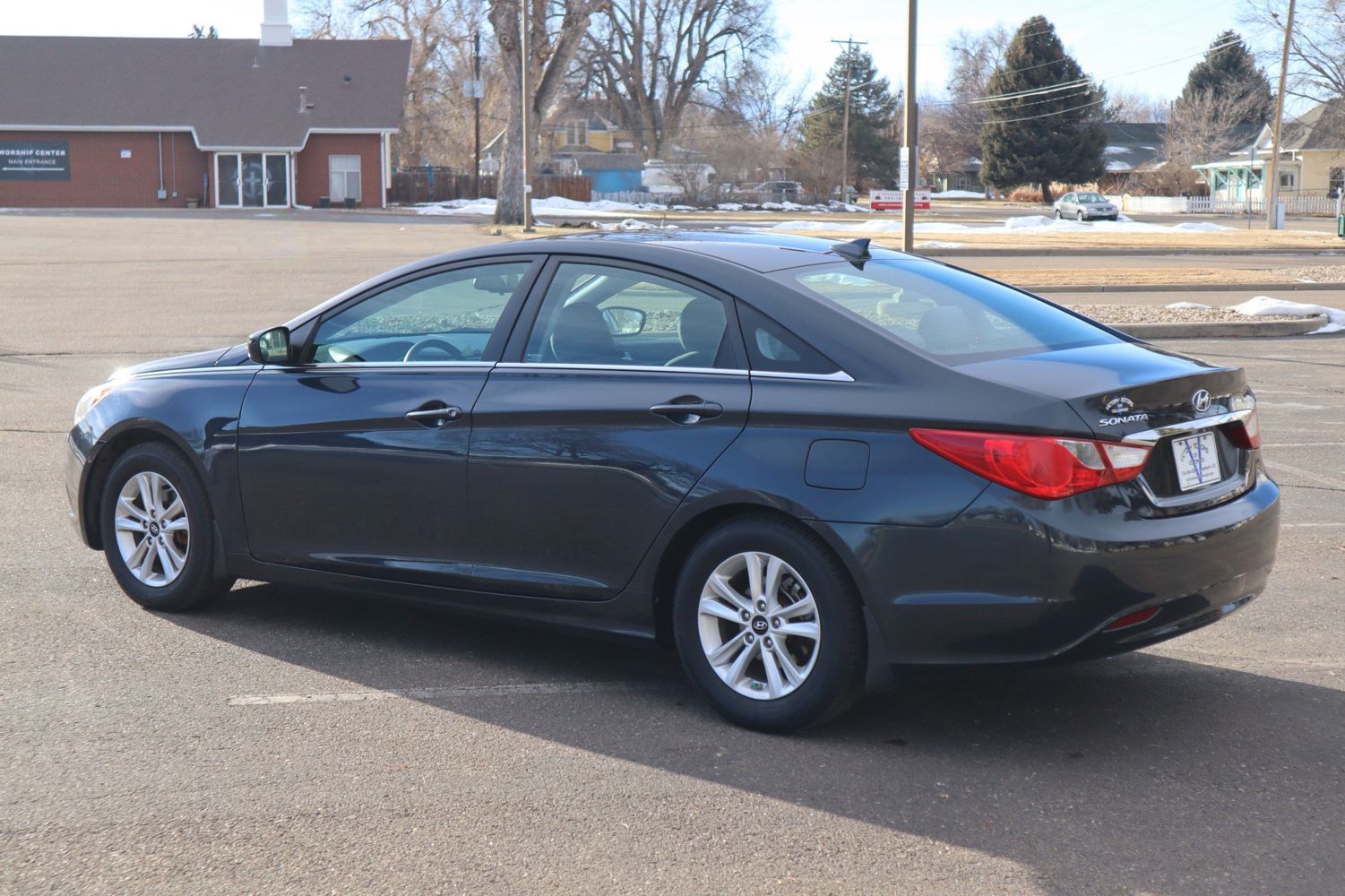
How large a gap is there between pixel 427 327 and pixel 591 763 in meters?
2.23

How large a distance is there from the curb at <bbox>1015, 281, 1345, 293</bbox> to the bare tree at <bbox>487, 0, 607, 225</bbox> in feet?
78.3

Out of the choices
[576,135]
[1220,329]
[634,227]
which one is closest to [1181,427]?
[634,227]

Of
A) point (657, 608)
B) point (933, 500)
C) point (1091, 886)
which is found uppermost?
point (933, 500)

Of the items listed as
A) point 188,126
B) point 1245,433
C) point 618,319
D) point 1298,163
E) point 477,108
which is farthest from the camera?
point 1298,163

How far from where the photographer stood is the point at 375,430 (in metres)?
5.31

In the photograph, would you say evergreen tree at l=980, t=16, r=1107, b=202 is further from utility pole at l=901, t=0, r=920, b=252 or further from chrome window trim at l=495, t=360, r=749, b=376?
chrome window trim at l=495, t=360, r=749, b=376

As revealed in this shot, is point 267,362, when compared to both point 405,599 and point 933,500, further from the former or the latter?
point 933,500

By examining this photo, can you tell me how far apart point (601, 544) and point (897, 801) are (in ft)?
4.41

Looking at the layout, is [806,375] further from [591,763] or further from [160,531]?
A: [160,531]

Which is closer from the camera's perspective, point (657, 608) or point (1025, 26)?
point (657, 608)

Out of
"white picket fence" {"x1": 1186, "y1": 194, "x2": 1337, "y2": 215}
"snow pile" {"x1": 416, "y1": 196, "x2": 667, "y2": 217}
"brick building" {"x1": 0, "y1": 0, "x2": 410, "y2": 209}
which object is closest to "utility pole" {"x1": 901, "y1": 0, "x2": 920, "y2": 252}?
"snow pile" {"x1": 416, "y1": 196, "x2": 667, "y2": 217}

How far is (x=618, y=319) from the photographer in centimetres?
514

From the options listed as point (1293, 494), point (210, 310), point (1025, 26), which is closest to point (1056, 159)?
point (1025, 26)

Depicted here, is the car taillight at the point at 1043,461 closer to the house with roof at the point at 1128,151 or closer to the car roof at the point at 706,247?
the car roof at the point at 706,247
